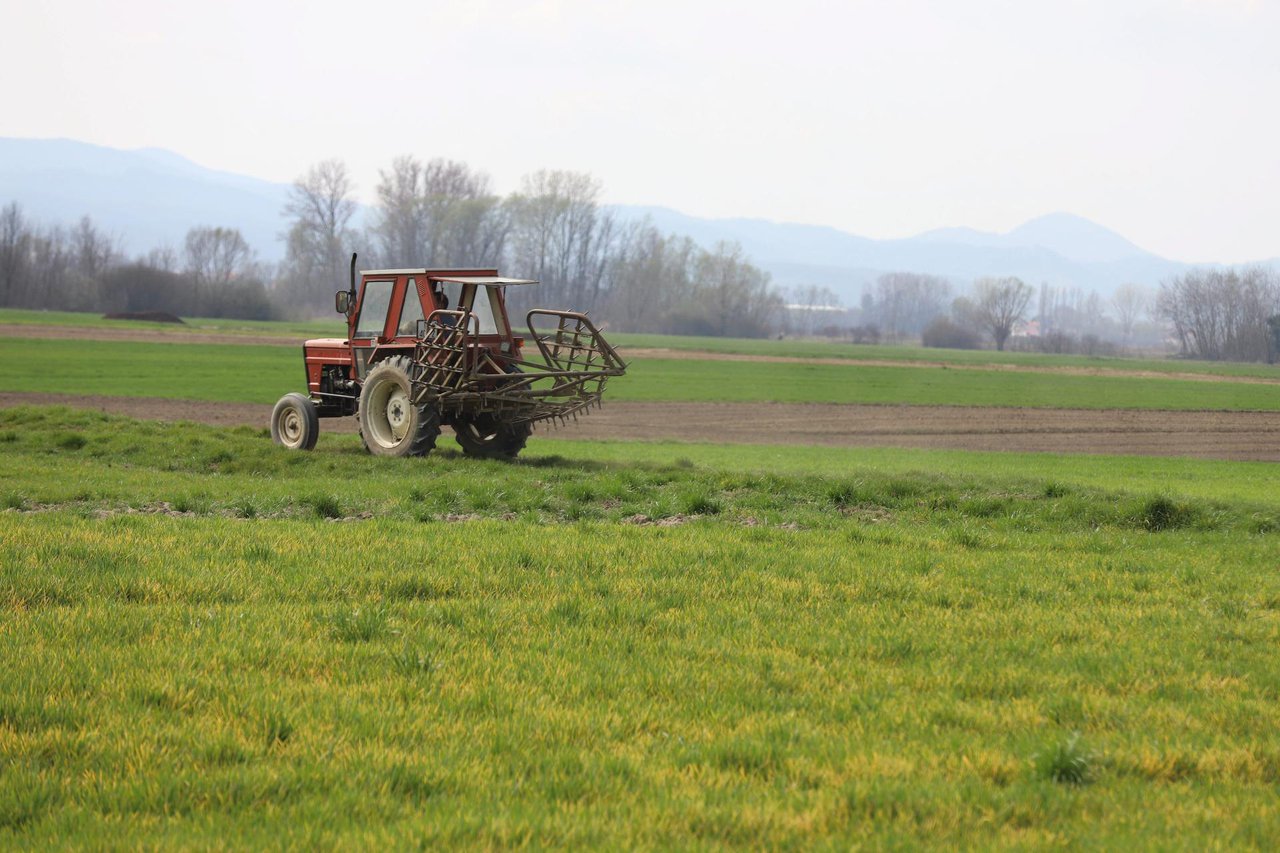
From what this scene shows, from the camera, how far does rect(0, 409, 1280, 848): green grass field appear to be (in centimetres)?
477

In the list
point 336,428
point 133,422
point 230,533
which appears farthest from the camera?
point 336,428

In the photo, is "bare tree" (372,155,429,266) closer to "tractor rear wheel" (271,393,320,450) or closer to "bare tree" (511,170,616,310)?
"bare tree" (511,170,616,310)

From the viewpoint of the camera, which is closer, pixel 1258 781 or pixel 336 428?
pixel 1258 781

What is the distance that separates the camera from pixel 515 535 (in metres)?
11.3

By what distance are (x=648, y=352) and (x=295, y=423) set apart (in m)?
56.1

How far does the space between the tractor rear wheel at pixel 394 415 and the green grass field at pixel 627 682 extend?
5.20m

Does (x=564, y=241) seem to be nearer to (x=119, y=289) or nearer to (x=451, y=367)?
(x=119, y=289)

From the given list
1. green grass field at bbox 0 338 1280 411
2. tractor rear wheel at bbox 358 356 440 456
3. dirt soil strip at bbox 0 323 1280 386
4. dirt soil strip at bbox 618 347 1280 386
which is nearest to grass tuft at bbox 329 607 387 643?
tractor rear wheel at bbox 358 356 440 456

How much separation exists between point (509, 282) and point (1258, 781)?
46.7ft

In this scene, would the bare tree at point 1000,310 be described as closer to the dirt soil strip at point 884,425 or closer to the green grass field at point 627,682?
the dirt soil strip at point 884,425

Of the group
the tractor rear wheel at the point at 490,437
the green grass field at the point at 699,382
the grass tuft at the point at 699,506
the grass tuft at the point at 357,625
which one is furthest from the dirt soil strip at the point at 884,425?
the grass tuft at the point at 357,625

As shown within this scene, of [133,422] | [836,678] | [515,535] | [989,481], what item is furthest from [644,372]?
[836,678]

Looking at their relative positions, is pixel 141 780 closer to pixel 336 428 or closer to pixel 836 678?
pixel 836 678

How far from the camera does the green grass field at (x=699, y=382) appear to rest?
37.7 m
